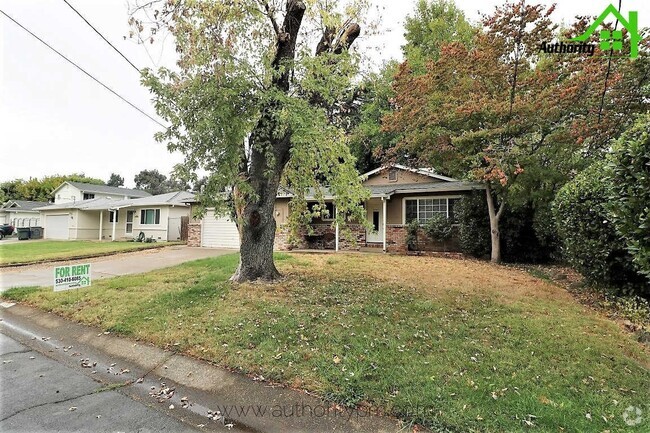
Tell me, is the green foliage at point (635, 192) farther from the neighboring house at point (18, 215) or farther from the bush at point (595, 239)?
the neighboring house at point (18, 215)

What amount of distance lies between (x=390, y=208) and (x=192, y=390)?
13409mm

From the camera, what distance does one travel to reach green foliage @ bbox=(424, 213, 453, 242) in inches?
528

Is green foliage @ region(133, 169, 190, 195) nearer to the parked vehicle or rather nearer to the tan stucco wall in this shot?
the parked vehicle

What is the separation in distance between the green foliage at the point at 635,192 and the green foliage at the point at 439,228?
32.7 ft

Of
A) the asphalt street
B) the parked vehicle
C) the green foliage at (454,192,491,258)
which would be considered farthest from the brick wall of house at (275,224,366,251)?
the parked vehicle

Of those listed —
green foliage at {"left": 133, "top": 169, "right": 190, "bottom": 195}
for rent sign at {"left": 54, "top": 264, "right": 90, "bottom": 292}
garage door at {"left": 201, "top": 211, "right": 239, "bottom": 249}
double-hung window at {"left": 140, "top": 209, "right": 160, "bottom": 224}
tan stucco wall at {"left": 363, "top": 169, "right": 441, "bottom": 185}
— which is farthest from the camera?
green foliage at {"left": 133, "top": 169, "right": 190, "bottom": 195}

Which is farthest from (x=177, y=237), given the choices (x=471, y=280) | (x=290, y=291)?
(x=471, y=280)

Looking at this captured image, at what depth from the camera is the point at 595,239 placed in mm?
5934

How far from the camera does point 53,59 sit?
8297mm

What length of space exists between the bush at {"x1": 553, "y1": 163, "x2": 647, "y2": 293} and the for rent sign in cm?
909

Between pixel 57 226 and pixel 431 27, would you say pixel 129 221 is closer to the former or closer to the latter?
pixel 57 226

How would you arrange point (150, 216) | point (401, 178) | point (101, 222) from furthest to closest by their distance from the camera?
point (101, 222) < point (150, 216) < point (401, 178)

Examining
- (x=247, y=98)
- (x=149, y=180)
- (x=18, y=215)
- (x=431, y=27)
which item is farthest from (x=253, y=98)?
(x=149, y=180)

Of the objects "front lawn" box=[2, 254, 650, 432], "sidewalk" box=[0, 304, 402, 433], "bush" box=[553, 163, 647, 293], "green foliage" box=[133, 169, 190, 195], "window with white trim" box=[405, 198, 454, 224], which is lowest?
"sidewalk" box=[0, 304, 402, 433]
